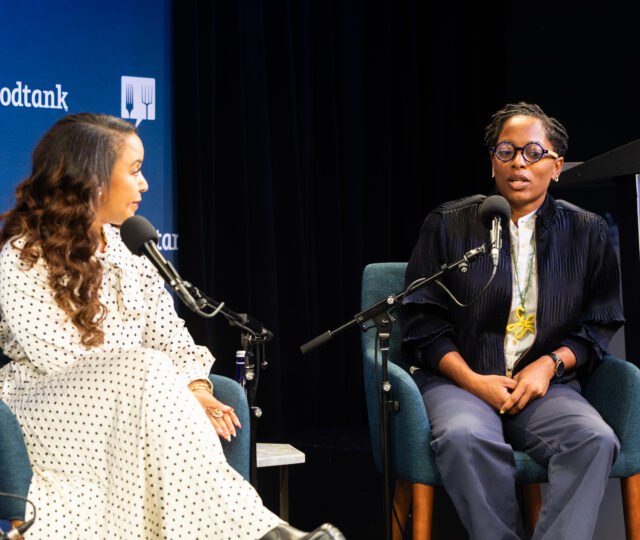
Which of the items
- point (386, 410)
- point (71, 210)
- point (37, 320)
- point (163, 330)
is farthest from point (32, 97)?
point (386, 410)

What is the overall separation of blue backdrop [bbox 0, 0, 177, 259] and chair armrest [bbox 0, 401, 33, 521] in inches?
71.3

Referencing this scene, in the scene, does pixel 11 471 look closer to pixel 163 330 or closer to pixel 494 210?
pixel 163 330

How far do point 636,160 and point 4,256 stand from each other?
1901 millimetres

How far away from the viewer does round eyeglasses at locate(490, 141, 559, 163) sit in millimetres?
2760

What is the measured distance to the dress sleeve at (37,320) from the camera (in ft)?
7.30

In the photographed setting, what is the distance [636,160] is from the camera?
2.54 meters

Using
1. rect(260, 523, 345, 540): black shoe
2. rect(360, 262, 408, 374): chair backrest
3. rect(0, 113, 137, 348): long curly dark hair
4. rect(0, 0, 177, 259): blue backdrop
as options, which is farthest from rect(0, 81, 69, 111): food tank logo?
rect(260, 523, 345, 540): black shoe

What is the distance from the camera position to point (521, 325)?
275 cm

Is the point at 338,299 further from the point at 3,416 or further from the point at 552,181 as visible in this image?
the point at 3,416

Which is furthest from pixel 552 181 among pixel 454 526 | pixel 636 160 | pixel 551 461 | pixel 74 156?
pixel 74 156

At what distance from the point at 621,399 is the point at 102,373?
62.1 inches

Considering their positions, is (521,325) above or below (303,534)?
above

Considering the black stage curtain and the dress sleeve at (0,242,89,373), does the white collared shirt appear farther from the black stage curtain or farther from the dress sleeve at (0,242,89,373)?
the black stage curtain

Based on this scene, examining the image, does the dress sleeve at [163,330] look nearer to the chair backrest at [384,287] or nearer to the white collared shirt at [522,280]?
the chair backrest at [384,287]
